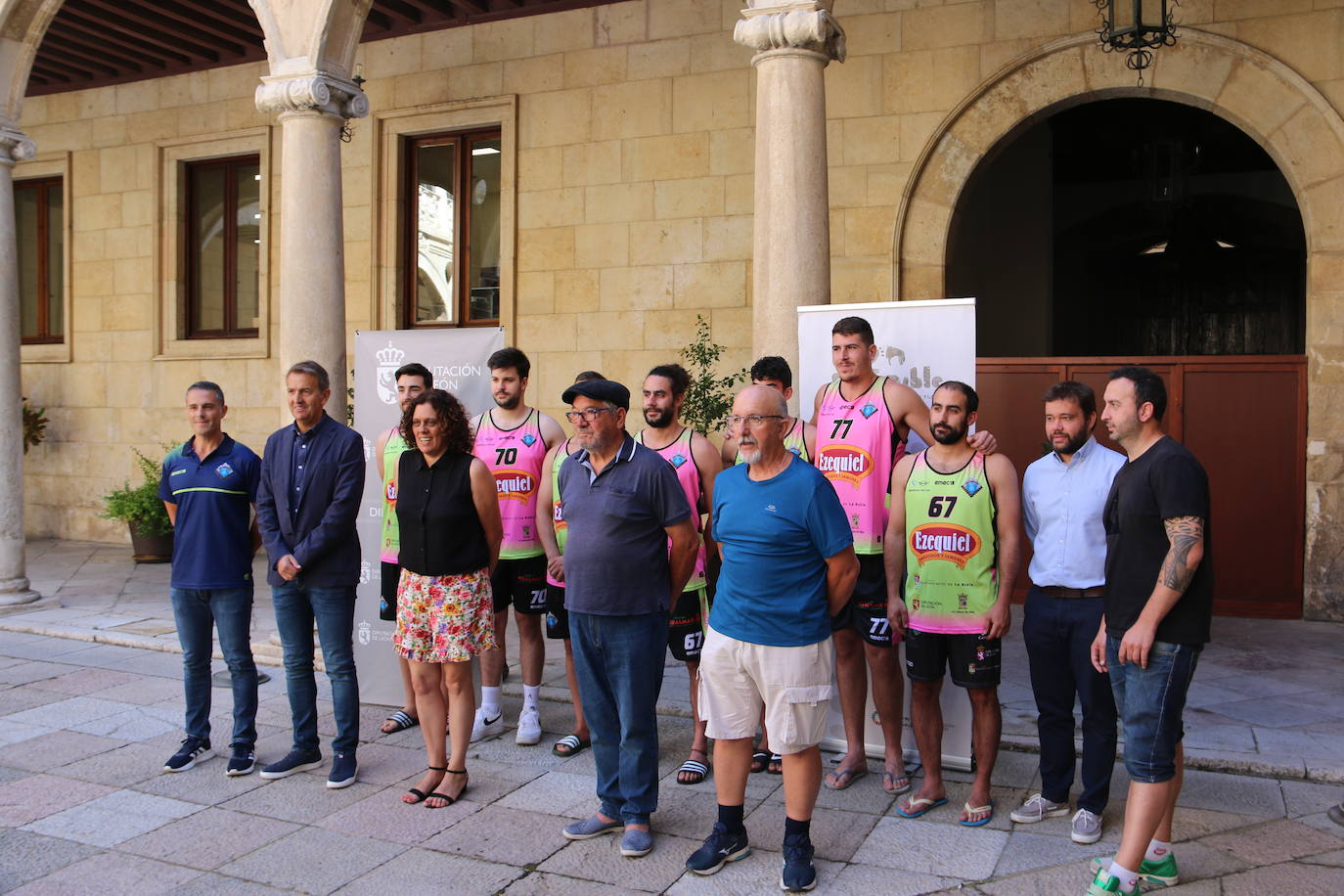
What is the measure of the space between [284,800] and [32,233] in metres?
11.8

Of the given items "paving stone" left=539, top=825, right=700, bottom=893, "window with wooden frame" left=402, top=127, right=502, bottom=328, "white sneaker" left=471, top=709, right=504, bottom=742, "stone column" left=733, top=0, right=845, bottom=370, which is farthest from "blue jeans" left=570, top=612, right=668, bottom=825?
"window with wooden frame" left=402, top=127, right=502, bottom=328

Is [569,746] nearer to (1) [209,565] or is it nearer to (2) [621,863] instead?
(2) [621,863]

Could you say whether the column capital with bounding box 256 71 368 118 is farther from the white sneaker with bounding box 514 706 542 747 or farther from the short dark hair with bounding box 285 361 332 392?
the white sneaker with bounding box 514 706 542 747

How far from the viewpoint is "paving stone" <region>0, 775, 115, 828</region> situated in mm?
4661

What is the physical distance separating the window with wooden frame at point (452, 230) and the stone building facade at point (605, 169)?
0.22 m

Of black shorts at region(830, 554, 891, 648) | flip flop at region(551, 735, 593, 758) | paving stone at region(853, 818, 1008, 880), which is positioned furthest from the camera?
flip flop at region(551, 735, 593, 758)

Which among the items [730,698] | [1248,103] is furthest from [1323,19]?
[730,698]

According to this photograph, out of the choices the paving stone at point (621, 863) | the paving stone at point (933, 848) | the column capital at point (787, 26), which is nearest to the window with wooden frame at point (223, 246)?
the column capital at point (787, 26)

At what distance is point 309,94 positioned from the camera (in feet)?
24.1

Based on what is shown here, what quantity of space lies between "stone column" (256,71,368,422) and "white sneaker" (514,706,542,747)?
2.84 meters

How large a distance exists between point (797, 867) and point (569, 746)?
1.78 metres

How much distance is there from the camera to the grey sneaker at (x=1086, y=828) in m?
4.20

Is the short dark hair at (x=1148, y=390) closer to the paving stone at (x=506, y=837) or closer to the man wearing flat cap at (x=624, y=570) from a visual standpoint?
the man wearing flat cap at (x=624, y=570)

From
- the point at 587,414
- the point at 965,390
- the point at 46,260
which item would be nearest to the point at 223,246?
the point at 46,260
